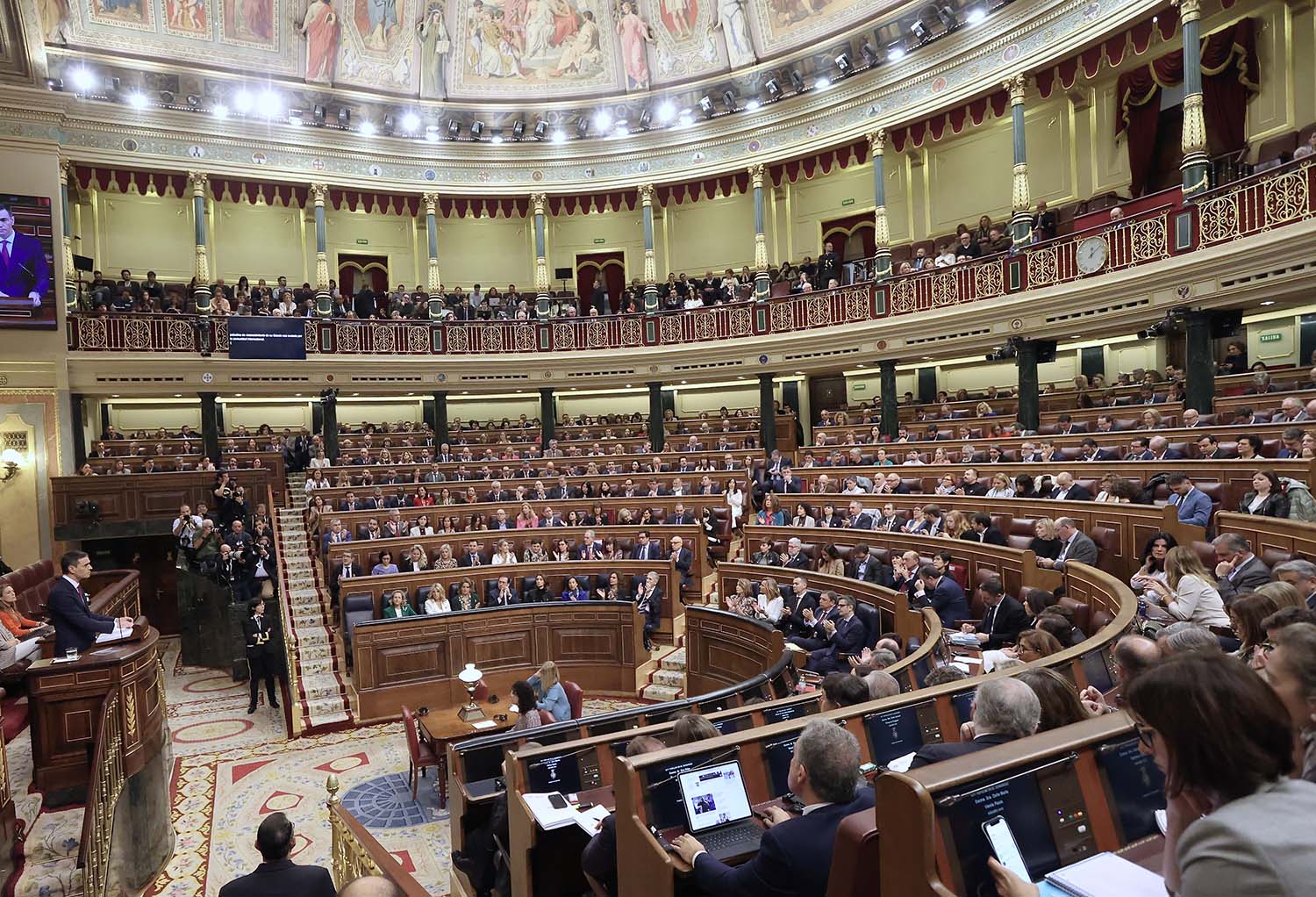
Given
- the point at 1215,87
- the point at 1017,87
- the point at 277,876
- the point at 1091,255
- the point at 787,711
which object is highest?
the point at 1017,87

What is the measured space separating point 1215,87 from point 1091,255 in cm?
414

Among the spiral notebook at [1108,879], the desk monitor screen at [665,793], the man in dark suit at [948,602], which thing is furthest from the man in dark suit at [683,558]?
the spiral notebook at [1108,879]

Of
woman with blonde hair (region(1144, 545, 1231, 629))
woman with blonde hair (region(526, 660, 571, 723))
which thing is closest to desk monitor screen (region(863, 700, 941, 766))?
woman with blonde hair (region(1144, 545, 1231, 629))

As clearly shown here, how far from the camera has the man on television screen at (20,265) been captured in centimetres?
1378

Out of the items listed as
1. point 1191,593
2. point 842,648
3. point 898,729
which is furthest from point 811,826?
point 842,648

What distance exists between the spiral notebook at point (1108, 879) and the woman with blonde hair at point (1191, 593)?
326 centimetres

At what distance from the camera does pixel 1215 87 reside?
13.2 meters

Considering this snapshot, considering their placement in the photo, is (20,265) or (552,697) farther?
(20,265)

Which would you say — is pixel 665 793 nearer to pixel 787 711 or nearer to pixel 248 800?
pixel 787 711

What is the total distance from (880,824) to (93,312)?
1823 cm

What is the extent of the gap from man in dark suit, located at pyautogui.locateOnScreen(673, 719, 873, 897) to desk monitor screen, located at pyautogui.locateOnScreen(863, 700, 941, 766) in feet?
3.32

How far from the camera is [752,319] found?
57.7ft

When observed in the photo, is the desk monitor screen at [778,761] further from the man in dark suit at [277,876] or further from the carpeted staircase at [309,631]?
the carpeted staircase at [309,631]

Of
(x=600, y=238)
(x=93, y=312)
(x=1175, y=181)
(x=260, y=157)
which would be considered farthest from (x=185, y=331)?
(x=1175, y=181)
